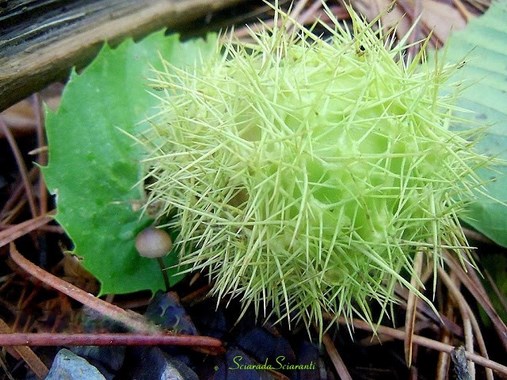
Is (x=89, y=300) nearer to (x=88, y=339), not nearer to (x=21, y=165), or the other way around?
(x=88, y=339)

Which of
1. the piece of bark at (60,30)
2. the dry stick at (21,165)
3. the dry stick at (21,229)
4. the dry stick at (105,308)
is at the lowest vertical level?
the dry stick at (105,308)

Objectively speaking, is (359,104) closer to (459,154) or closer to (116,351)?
(459,154)

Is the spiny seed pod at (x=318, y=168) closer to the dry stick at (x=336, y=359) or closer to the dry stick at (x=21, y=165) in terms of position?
the dry stick at (x=336, y=359)

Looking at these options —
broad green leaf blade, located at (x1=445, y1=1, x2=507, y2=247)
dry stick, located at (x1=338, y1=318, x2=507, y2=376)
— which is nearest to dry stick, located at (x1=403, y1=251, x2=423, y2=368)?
dry stick, located at (x1=338, y1=318, x2=507, y2=376)

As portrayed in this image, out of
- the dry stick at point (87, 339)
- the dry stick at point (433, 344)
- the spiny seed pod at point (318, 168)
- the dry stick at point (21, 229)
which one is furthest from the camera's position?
the dry stick at point (21, 229)

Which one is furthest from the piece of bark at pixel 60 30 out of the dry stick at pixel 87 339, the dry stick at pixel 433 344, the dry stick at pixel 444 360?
the dry stick at pixel 444 360

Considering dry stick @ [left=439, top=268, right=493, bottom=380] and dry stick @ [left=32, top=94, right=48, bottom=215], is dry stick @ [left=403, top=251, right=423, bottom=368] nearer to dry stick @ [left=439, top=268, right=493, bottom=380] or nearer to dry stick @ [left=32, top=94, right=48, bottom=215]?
dry stick @ [left=439, top=268, right=493, bottom=380]
